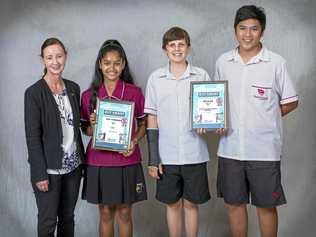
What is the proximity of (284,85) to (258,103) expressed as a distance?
18cm

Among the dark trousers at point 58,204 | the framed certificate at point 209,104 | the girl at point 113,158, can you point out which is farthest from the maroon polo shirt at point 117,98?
the framed certificate at point 209,104

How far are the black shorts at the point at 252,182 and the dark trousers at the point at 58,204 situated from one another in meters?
0.86

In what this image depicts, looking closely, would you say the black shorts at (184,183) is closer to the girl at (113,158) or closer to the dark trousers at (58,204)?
the girl at (113,158)

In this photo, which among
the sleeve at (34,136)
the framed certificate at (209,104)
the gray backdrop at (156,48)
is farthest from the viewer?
the gray backdrop at (156,48)

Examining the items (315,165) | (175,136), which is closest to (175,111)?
(175,136)

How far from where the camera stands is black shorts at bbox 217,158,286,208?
2623 millimetres

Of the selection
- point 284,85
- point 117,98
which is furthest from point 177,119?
point 284,85

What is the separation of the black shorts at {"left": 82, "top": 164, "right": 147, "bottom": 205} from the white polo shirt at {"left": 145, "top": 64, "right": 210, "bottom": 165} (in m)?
0.24

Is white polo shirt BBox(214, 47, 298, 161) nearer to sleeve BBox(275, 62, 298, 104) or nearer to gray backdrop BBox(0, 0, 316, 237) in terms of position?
sleeve BBox(275, 62, 298, 104)

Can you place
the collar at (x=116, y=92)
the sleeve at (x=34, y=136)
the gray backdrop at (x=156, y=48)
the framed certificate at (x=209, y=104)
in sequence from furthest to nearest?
1. the gray backdrop at (x=156, y=48)
2. the collar at (x=116, y=92)
3. the framed certificate at (x=209, y=104)
4. the sleeve at (x=34, y=136)

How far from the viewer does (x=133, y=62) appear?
3420mm

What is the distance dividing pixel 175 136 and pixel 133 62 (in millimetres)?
927

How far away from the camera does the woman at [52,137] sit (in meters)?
2.52

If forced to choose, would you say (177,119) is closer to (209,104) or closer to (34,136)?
(209,104)
